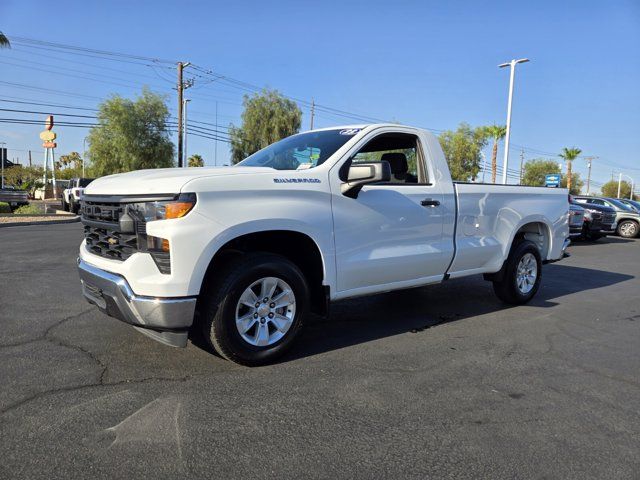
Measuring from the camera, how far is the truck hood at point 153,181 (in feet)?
11.2

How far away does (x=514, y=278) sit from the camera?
6.09 m

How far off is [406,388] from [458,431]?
0.65 meters

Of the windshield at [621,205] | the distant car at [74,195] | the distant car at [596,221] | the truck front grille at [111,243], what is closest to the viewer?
the truck front grille at [111,243]

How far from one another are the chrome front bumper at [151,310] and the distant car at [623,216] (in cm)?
2000

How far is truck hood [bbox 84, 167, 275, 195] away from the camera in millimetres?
3420

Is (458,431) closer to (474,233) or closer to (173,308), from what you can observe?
(173,308)

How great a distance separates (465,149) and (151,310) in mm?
54236

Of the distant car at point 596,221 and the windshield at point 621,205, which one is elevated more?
the windshield at point 621,205

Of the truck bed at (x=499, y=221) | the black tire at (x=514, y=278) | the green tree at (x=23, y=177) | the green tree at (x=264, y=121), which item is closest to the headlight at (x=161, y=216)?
the truck bed at (x=499, y=221)

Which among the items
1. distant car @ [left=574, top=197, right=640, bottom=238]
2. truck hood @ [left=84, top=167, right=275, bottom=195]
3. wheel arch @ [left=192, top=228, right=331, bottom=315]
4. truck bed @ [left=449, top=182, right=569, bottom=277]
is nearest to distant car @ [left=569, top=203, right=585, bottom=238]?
distant car @ [left=574, top=197, right=640, bottom=238]

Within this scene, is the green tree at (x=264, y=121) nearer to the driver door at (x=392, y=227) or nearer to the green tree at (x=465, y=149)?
the green tree at (x=465, y=149)

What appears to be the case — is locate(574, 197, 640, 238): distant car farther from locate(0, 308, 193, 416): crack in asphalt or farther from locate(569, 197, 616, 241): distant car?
locate(0, 308, 193, 416): crack in asphalt

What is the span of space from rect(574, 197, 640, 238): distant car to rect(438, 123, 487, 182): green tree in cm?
3275

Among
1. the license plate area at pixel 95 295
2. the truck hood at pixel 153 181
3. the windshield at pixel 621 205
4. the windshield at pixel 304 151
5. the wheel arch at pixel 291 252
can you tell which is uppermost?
the windshield at pixel 304 151
